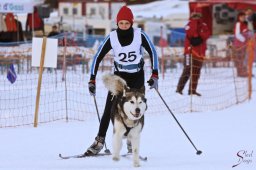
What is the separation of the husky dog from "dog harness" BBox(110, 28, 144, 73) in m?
0.29

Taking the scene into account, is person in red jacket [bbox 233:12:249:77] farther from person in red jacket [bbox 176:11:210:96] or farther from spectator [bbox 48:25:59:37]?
spectator [bbox 48:25:59:37]

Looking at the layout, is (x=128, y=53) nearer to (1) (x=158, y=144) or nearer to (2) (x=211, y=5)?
(1) (x=158, y=144)

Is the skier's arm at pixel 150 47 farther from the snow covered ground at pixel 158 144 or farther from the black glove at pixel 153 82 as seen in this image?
the snow covered ground at pixel 158 144

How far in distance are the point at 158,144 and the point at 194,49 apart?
19.2ft

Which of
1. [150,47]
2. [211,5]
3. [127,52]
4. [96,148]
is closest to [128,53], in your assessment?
[127,52]

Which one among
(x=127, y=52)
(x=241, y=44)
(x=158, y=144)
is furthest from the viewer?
(x=241, y=44)

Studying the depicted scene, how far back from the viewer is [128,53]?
5863 mm

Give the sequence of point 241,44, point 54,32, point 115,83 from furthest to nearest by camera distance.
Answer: point 54,32 < point 241,44 < point 115,83

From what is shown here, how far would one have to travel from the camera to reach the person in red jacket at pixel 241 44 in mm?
14070

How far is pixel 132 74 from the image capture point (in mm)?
5957

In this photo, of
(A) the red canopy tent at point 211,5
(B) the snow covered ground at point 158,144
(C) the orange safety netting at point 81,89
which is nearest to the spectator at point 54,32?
(C) the orange safety netting at point 81,89

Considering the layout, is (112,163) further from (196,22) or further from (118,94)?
(196,22)

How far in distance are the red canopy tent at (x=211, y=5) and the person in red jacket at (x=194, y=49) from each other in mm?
8738

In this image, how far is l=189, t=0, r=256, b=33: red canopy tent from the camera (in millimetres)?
21078
